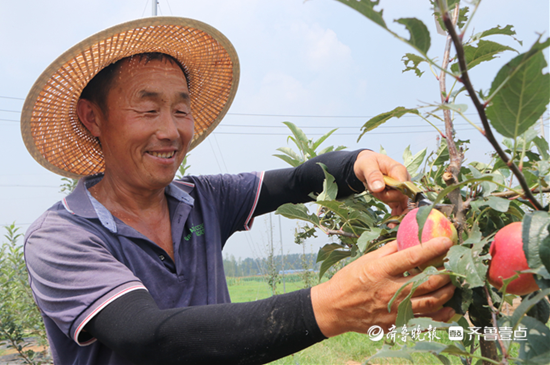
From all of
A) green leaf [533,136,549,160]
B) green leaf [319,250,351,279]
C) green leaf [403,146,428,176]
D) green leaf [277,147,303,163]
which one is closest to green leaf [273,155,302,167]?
green leaf [277,147,303,163]

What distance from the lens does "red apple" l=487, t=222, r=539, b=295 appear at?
72 cm

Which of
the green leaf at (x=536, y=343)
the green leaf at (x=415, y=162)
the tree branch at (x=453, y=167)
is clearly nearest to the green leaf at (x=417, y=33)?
the tree branch at (x=453, y=167)

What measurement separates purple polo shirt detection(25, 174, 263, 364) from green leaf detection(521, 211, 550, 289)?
0.92 m

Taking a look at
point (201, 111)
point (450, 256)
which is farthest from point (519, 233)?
point (201, 111)

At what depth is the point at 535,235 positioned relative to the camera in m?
0.60

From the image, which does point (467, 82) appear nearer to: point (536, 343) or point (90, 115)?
point (536, 343)

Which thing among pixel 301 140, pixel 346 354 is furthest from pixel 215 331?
pixel 346 354

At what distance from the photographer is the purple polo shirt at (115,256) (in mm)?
1107

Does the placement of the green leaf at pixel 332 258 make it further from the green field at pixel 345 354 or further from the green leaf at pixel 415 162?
the green field at pixel 345 354

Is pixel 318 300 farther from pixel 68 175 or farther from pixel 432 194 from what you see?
pixel 68 175

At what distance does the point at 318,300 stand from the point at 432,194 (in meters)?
0.43

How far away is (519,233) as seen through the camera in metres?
0.73

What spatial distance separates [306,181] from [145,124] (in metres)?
0.67

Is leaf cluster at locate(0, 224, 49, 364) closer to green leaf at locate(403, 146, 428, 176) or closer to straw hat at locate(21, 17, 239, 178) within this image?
straw hat at locate(21, 17, 239, 178)
